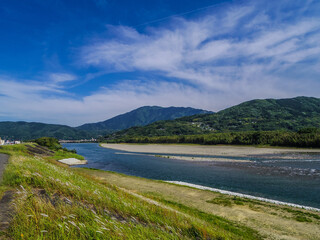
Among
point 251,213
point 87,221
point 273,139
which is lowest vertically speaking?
point 251,213

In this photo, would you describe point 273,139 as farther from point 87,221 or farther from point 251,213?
point 87,221

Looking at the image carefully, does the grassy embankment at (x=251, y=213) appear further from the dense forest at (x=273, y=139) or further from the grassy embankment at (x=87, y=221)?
the dense forest at (x=273, y=139)

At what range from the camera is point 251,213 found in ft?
50.6

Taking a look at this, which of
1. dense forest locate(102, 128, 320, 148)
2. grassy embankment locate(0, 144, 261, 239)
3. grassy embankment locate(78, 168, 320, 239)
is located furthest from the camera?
dense forest locate(102, 128, 320, 148)

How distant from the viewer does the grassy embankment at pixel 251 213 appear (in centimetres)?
1223

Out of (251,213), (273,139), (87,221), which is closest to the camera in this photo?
(87,221)

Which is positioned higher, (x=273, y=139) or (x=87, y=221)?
(x=273, y=139)

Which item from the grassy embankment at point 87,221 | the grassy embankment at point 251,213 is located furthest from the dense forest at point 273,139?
the grassy embankment at point 87,221

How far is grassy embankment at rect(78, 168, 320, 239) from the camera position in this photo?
1223 cm

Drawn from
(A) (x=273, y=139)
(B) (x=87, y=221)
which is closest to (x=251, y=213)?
(B) (x=87, y=221)

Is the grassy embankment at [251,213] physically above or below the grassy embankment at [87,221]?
below

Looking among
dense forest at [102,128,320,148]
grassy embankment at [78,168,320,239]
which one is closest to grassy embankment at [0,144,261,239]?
grassy embankment at [78,168,320,239]

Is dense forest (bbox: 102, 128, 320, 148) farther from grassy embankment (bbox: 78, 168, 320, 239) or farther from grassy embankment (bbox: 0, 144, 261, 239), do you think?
grassy embankment (bbox: 0, 144, 261, 239)

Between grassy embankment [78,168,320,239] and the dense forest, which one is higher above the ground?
the dense forest
